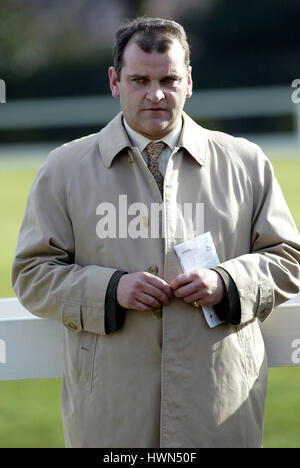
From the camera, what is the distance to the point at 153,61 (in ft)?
8.87

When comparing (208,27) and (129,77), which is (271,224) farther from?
(208,27)

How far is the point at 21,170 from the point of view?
55.7ft

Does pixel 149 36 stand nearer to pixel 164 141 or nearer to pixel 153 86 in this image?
pixel 153 86

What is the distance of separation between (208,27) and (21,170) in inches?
441

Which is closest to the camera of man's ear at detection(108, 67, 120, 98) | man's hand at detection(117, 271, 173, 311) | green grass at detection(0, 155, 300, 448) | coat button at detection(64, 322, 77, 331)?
man's hand at detection(117, 271, 173, 311)

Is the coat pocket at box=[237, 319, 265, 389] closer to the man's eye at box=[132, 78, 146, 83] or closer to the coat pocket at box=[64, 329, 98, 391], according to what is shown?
the coat pocket at box=[64, 329, 98, 391]

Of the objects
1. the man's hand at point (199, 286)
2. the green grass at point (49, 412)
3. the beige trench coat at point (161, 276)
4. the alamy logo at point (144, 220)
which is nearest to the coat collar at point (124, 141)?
the beige trench coat at point (161, 276)

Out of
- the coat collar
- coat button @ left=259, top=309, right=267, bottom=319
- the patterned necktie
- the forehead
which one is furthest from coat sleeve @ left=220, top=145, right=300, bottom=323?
the forehead

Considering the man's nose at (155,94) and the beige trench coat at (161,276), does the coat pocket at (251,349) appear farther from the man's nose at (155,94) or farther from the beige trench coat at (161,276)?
the man's nose at (155,94)

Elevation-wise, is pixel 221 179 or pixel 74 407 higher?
pixel 221 179

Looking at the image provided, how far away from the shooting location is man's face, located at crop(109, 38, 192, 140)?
2.71 meters

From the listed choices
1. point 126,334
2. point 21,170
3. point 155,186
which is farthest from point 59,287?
point 21,170

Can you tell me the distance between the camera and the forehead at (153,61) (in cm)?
271
